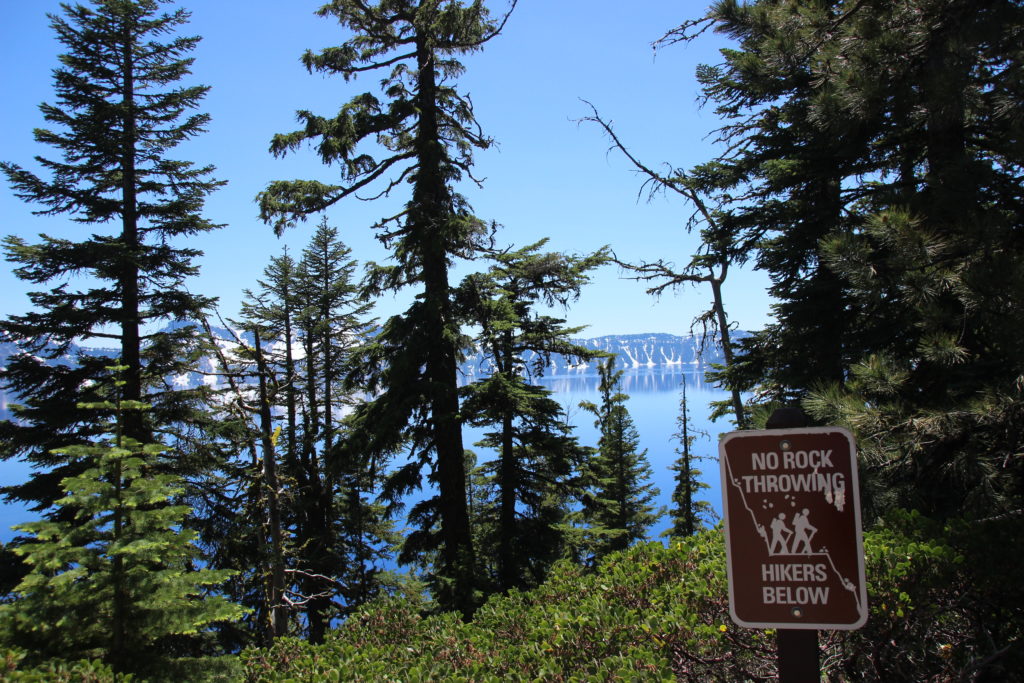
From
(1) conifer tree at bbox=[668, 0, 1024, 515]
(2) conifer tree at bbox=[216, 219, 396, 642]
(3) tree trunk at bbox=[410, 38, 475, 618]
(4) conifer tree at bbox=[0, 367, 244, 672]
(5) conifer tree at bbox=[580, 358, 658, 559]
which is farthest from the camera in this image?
(5) conifer tree at bbox=[580, 358, 658, 559]

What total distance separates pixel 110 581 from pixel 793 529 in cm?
631

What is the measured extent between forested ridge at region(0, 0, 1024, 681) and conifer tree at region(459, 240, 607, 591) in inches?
3.4

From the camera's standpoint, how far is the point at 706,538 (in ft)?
19.7

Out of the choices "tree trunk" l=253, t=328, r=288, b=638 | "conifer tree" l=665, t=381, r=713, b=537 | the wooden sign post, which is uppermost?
the wooden sign post

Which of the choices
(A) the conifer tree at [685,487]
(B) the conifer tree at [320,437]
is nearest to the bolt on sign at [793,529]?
(B) the conifer tree at [320,437]

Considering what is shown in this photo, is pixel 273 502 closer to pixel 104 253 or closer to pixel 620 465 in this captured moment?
pixel 104 253

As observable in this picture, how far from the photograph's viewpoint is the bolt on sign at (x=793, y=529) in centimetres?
188

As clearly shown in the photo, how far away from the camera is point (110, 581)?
18.2 feet

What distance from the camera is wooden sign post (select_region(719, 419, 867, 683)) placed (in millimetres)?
1884

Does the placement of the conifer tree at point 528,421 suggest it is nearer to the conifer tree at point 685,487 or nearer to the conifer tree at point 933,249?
the conifer tree at point 933,249

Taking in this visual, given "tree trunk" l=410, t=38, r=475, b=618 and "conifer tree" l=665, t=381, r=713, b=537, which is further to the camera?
"conifer tree" l=665, t=381, r=713, b=537

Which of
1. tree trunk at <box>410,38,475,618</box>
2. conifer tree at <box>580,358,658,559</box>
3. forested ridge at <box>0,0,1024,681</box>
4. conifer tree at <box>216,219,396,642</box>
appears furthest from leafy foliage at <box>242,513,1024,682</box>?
conifer tree at <box>580,358,658,559</box>

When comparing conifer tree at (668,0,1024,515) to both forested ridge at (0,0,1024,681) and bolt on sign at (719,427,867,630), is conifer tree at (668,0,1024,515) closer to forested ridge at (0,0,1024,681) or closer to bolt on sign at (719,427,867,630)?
forested ridge at (0,0,1024,681)

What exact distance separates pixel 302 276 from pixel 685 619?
66.2 feet
